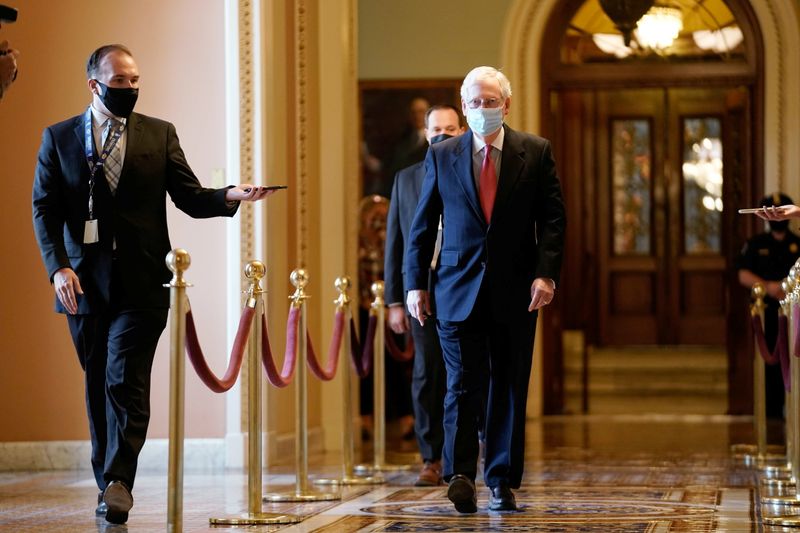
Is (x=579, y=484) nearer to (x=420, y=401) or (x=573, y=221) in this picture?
(x=420, y=401)

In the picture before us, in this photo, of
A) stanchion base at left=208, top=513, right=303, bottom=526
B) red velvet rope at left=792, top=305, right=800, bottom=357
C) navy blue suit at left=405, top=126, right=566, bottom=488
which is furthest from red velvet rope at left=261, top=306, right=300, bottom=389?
red velvet rope at left=792, top=305, right=800, bottom=357

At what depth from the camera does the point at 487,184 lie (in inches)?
234

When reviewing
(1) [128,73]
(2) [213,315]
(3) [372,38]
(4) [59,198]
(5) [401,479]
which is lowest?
(5) [401,479]

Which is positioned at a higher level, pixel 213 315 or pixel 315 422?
pixel 213 315

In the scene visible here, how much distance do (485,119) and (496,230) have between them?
444 mm

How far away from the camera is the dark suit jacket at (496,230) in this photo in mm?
5852

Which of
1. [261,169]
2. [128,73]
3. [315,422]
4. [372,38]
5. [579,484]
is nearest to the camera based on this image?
[128,73]

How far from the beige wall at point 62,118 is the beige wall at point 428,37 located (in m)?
4.48

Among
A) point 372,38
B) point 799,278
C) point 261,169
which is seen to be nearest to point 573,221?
point 372,38

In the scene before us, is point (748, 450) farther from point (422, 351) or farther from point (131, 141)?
point (131, 141)

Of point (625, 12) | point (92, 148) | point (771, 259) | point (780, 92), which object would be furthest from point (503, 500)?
→ point (625, 12)

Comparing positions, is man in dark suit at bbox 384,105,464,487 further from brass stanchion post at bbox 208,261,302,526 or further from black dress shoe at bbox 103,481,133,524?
black dress shoe at bbox 103,481,133,524

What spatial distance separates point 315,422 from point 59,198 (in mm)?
4150

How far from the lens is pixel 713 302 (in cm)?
1758
